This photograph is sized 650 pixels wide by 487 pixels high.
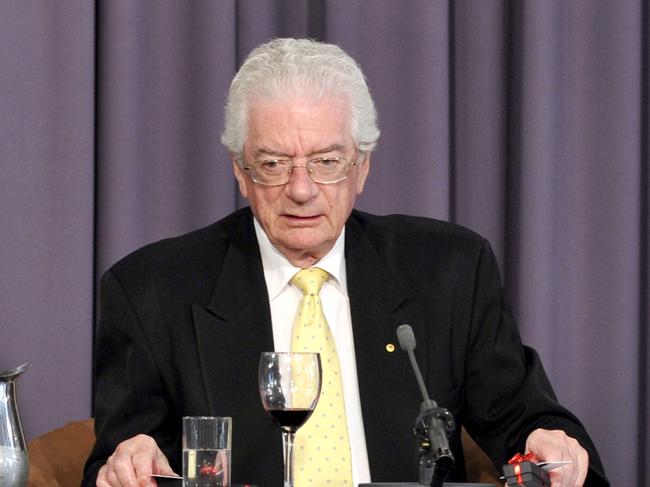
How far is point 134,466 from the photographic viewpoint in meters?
2.04

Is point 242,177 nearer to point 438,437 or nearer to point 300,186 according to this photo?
point 300,186

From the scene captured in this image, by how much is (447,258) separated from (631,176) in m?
0.82

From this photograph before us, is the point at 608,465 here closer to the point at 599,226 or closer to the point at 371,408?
the point at 599,226

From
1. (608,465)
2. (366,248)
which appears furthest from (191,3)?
(608,465)

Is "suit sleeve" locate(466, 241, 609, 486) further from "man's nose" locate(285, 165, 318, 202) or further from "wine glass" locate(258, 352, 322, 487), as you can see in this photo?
"wine glass" locate(258, 352, 322, 487)

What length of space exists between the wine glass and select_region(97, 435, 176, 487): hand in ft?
0.79

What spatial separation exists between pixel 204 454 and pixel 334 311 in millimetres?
764

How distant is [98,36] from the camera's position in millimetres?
3330

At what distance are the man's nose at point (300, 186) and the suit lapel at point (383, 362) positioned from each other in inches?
8.7

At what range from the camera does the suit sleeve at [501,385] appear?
98.9 inches

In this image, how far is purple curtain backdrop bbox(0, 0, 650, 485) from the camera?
10.5 ft

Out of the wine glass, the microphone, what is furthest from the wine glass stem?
the microphone

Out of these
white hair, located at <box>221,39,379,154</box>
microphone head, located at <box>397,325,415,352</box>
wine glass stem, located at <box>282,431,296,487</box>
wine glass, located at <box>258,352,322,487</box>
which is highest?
white hair, located at <box>221,39,379,154</box>

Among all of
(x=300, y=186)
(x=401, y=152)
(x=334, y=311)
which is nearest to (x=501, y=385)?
(x=334, y=311)
